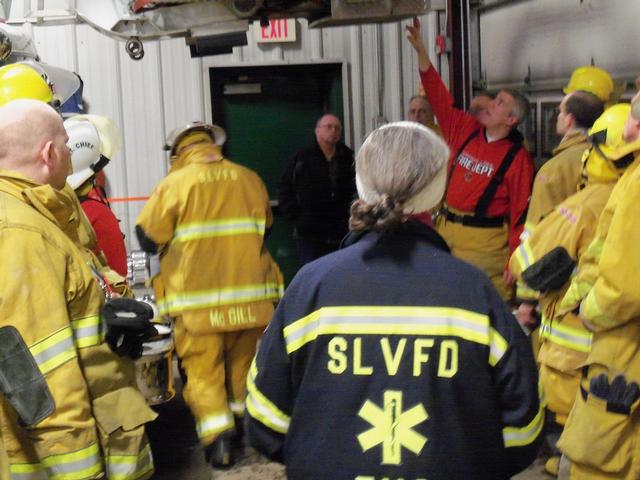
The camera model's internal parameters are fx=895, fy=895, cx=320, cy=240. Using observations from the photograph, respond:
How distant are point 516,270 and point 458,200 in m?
1.64

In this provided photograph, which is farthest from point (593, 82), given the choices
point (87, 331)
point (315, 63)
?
point (315, 63)

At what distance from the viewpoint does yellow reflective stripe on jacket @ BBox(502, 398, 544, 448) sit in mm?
2146

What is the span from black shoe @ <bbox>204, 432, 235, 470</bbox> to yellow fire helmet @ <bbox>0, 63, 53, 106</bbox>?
2.07 m

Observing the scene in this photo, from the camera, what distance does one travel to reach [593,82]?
4773 millimetres

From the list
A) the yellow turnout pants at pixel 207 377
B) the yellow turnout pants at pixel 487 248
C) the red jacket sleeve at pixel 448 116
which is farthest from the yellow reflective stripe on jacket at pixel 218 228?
the red jacket sleeve at pixel 448 116

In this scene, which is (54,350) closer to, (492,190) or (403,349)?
(403,349)

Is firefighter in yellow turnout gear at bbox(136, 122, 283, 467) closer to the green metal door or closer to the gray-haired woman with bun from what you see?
the gray-haired woman with bun

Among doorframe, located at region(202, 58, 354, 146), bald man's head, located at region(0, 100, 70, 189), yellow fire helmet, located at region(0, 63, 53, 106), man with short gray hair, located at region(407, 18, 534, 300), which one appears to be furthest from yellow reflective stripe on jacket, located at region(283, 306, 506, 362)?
doorframe, located at region(202, 58, 354, 146)

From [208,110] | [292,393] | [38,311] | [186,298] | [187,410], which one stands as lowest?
[187,410]

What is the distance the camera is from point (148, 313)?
2.98 m

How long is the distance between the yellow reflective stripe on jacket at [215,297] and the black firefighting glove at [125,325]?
6.33ft

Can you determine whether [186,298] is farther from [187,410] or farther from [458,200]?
[458,200]

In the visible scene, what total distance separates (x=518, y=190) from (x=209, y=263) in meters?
1.96

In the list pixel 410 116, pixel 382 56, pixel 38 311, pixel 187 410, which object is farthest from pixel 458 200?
pixel 38 311
